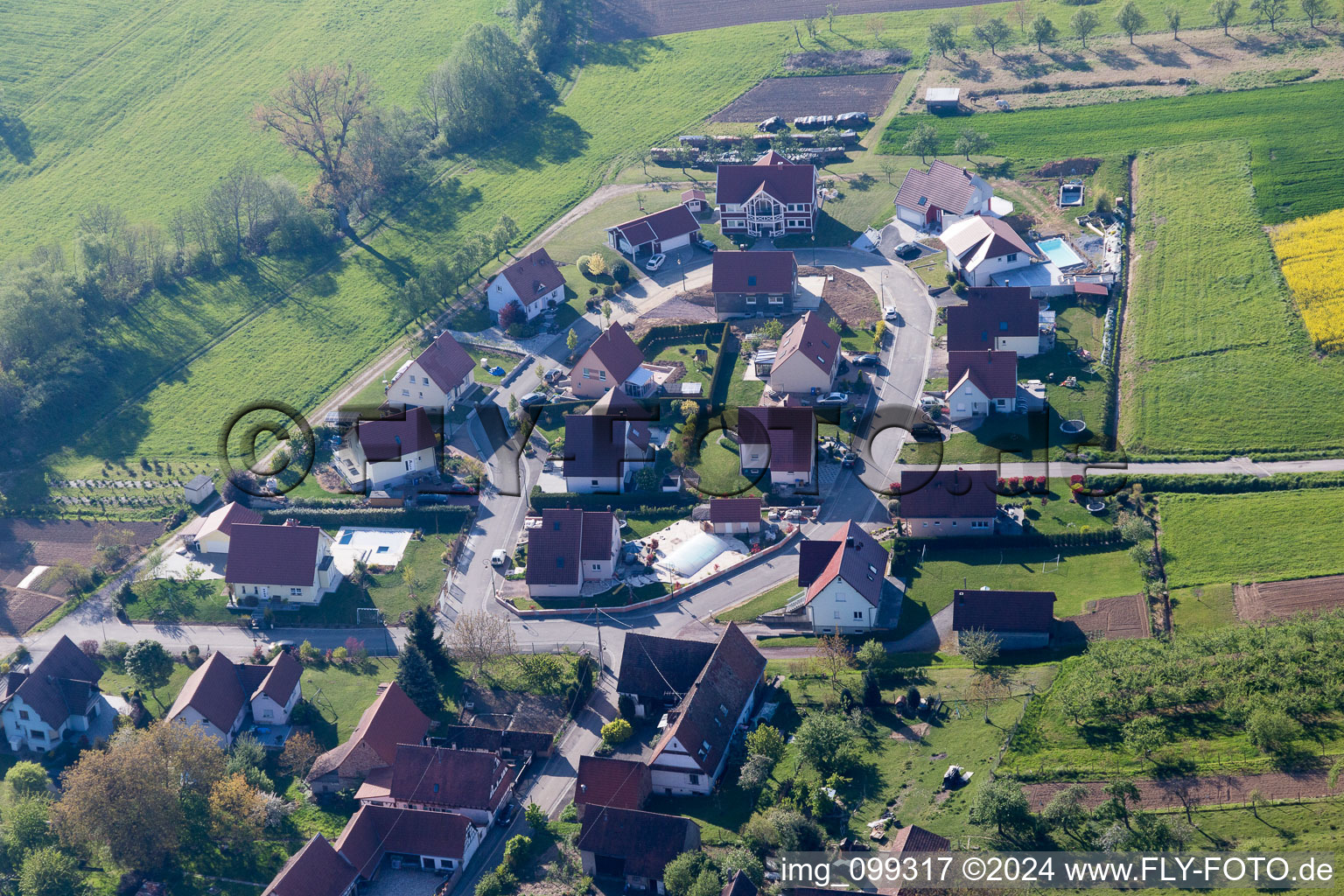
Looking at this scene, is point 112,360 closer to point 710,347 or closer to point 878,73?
point 710,347

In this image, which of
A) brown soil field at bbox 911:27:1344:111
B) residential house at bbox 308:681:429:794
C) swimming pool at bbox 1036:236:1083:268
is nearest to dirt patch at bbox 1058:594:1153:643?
residential house at bbox 308:681:429:794

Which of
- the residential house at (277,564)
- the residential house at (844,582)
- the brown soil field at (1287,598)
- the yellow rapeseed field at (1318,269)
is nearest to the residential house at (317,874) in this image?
the residential house at (277,564)

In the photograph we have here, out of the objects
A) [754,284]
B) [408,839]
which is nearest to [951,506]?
[754,284]

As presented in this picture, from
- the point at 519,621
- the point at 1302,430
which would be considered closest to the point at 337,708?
the point at 519,621

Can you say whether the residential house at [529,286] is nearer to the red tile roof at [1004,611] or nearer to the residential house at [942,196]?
the residential house at [942,196]

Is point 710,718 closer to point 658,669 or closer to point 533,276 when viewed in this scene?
point 658,669
